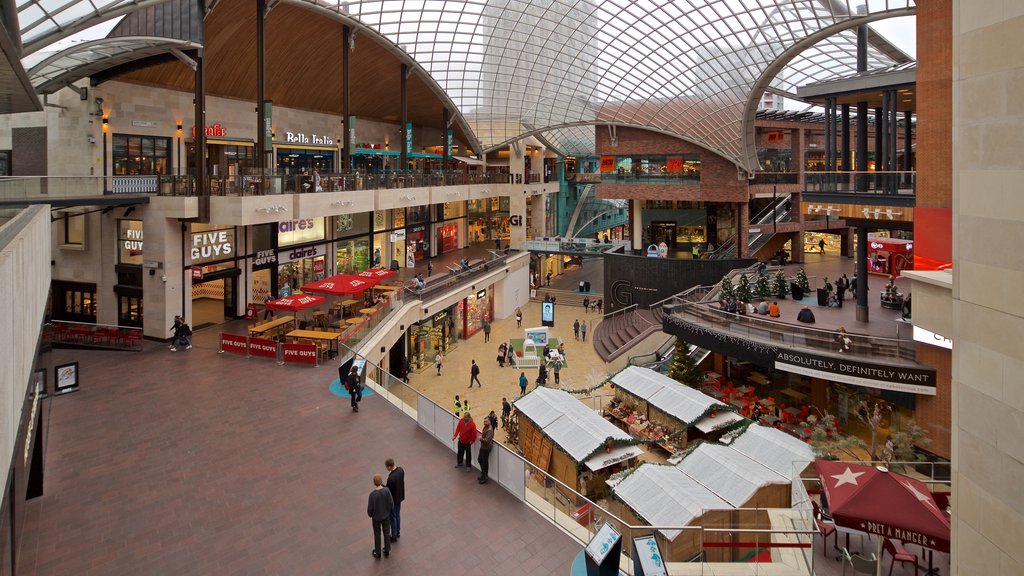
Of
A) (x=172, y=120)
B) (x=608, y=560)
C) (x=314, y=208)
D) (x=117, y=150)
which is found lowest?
(x=608, y=560)

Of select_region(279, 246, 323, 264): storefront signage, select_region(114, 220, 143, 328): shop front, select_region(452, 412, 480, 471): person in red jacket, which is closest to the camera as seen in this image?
select_region(452, 412, 480, 471): person in red jacket

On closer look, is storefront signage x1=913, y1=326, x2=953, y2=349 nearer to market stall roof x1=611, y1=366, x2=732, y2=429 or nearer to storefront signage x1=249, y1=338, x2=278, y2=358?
market stall roof x1=611, y1=366, x2=732, y2=429

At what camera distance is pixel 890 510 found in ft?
36.4

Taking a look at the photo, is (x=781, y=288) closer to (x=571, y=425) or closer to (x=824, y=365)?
(x=824, y=365)

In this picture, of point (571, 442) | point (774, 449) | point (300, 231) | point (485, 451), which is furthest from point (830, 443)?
point (300, 231)

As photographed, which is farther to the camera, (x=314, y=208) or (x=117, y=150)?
(x=314, y=208)

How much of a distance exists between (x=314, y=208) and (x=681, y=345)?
20.7 meters

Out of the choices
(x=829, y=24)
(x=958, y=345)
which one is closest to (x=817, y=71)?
(x=829, y=24)

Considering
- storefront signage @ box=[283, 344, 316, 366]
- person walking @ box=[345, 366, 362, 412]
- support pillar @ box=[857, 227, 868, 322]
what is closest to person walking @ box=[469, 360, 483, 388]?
storefront signage @ box=[283, 344, 316, 366]

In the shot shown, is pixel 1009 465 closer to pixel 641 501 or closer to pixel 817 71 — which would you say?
pixel 641 501

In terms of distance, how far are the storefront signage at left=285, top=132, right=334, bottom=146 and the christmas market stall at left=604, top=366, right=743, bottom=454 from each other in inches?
1168

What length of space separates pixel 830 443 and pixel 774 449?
15.3 feet

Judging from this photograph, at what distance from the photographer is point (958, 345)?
779 cm

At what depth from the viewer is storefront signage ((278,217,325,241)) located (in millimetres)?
37297
